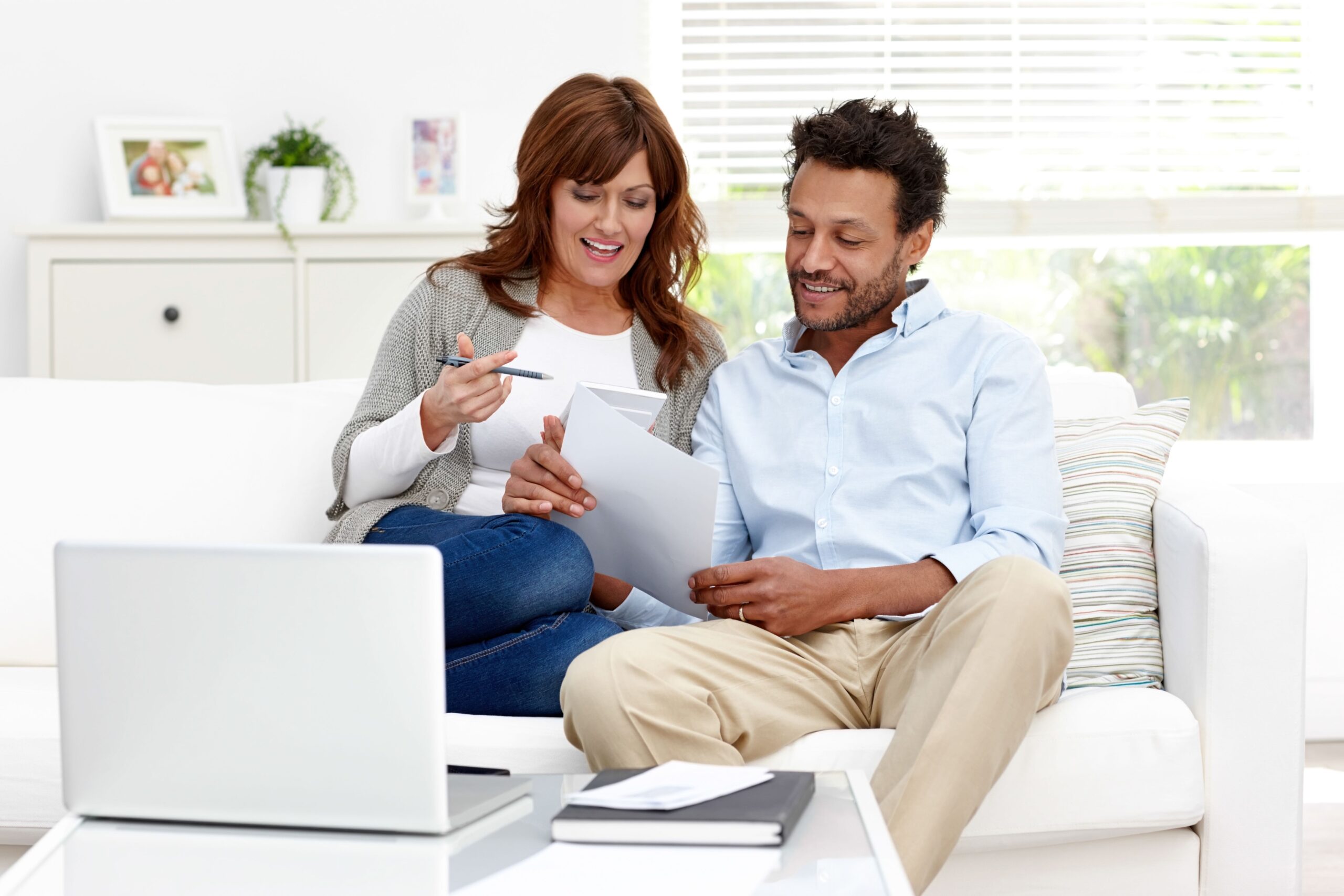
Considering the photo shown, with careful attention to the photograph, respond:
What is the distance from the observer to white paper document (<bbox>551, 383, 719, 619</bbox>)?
56.3 inches

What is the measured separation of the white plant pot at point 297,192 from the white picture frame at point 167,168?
0.09 m

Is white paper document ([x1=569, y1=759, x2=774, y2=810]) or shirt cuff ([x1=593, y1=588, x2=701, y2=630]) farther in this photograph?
shirt cuff ([x1=593, y1=588, x2=701, y2=630])

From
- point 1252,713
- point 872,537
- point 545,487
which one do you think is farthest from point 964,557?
point 545,487

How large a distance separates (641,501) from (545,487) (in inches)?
5.1

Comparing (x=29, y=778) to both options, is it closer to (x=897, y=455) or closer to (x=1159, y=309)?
(x=897, y=455)

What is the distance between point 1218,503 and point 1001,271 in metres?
1.91

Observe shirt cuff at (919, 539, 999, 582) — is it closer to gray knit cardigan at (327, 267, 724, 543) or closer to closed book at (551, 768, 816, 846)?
gray knit cardigan at (327, 267, 724, 543)

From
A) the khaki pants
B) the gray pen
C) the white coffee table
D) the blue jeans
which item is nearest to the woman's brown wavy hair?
the gray pen

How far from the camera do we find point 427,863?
89 centimetres

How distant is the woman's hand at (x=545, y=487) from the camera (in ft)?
5.12

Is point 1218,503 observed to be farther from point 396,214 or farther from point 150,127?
point 150,127

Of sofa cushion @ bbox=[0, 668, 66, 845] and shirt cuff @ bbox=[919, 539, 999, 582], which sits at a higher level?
shirt cuff @ bbox=[919, 539, 999, 582]

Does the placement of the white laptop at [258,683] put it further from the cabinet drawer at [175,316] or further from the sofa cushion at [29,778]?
the cabinet drawer at [175,316]

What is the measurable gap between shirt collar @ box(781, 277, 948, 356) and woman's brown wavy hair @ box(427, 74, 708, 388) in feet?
0.54
